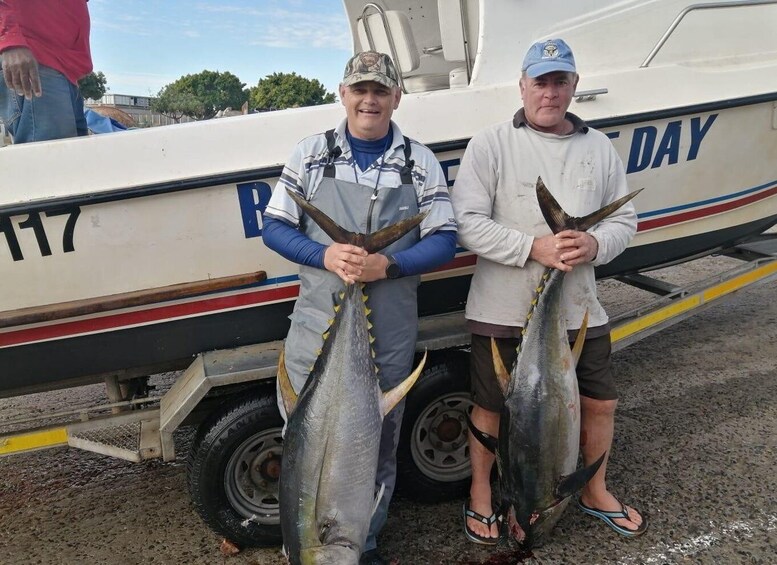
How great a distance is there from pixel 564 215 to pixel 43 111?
2.34m

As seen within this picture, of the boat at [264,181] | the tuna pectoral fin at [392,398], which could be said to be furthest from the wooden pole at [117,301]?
the tuna pectoral fin at [392,398]

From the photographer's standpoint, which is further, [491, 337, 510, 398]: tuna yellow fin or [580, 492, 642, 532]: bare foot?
[580, 492, 642, 532]: bare foot

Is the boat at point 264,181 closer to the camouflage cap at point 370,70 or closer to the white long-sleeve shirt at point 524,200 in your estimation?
the white long-sleeve shirt at point 524,200

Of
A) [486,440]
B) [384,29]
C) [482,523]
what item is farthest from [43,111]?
[482,523]

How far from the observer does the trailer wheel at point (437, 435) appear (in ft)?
8.83

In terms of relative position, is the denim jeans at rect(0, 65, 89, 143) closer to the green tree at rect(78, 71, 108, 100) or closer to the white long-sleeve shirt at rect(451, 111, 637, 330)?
the white long-sleeve shirt at rect(451, 111, 637, 330)

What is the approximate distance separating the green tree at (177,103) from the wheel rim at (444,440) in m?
69.1

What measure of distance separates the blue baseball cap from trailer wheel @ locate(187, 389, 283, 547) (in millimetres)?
1713

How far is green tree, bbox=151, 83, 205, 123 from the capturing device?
6769cm

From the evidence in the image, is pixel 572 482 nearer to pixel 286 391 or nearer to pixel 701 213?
pixel 286 391

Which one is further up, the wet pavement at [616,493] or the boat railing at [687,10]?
the boat railing at [687,10]

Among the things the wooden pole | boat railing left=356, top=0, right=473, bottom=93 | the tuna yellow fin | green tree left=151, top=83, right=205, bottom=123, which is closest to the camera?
the tuna yellow fin

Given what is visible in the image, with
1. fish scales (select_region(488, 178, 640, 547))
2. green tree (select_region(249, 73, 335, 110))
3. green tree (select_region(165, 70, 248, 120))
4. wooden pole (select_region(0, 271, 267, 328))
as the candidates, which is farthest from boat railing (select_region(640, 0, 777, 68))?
green tree (select_region(165, 70, 248, 120))

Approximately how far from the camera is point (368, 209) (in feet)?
6.81
